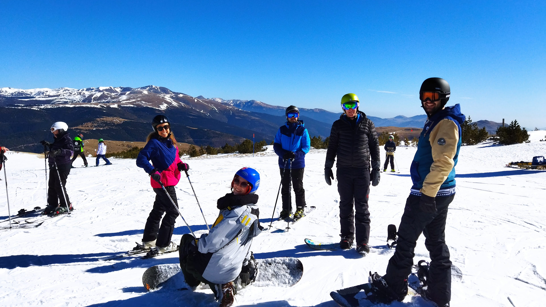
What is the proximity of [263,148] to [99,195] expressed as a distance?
17604 millimetres

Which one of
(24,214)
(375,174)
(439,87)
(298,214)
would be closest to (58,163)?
(24,214)

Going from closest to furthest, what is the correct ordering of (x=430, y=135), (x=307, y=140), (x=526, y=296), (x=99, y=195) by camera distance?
(x=430, y=135)
(x=526, y=296)
(x=307, y=140)
(x=99, y=195)

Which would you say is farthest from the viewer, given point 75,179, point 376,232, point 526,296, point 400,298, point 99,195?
point 75,179

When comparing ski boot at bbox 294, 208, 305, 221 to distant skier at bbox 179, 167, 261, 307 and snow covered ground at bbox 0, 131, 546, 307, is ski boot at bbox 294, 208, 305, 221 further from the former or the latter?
distant skier at bbox 179, 167, 261, 307

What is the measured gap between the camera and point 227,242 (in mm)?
2582

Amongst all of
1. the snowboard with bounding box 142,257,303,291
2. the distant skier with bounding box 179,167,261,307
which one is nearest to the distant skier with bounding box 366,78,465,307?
the snowboard with bounding box 142,257,303,291

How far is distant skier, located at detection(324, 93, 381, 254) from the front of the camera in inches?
157

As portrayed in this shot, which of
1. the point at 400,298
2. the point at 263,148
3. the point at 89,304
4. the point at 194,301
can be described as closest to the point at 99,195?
the point at 89,304

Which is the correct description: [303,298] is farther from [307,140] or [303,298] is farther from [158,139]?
[307,140]

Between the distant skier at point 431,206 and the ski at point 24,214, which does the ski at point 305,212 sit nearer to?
the distant skier at point 431,206

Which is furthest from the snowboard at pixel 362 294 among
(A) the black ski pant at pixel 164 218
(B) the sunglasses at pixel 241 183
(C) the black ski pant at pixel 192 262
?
(A) the black ski pant at pixel 164 218

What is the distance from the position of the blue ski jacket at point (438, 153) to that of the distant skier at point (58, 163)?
6896 mm

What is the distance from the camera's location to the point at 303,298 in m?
2.96

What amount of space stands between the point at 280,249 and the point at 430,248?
2329 mm
